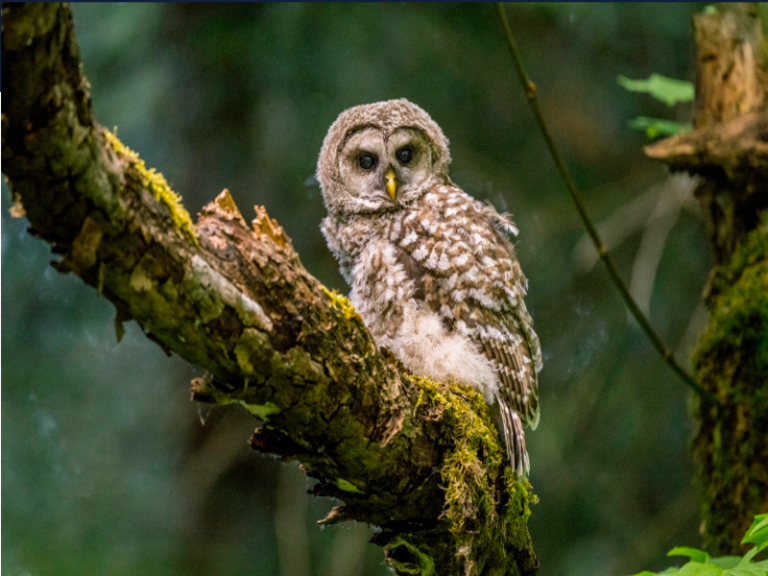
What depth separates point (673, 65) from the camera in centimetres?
443

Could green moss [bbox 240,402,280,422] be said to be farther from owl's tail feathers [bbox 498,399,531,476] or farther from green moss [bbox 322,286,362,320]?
owl's tail feathers [bbox 498,399,531,476]

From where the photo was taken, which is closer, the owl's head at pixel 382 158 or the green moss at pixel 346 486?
the green moss at pixel 346 486

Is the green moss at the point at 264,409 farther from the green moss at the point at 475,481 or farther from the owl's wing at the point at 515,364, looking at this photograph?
the owl's wing at the point at 515,364

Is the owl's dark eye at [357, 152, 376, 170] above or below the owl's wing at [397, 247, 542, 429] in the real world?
above

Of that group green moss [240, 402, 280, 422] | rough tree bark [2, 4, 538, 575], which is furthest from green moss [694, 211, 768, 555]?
green moss [240, 402, 280, 422]

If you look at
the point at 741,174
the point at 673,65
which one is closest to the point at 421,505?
the point at 741,174

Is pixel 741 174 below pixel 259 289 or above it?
above

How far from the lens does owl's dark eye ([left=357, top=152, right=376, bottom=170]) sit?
252 cm

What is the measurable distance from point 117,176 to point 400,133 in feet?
5.29

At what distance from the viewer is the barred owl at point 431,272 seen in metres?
2.08

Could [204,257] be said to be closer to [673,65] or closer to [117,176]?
[117,176]

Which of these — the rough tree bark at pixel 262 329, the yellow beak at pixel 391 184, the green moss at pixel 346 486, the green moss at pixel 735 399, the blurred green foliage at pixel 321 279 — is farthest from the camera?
the blurred green foliage at pixel 321 279

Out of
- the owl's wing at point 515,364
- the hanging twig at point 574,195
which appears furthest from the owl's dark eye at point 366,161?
the owl's wing at point 515,364

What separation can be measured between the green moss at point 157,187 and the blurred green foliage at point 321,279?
2.56m
